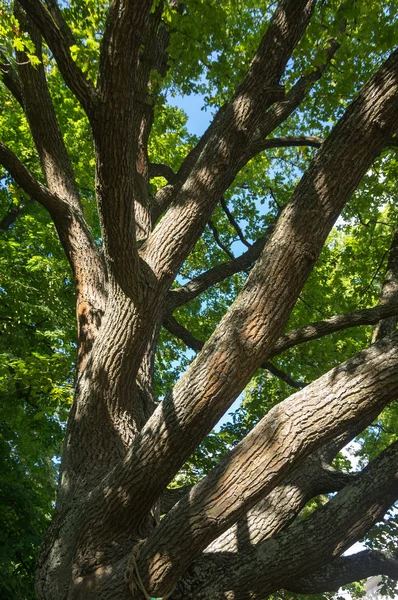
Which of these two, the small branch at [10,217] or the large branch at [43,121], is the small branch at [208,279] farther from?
the small branch at [10,217]

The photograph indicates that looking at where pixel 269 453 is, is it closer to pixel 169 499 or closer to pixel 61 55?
pixel 169 499

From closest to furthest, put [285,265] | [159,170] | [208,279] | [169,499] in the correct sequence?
[285,265]
[169,499]
[208,279]
[159,170]

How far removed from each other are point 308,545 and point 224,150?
2.98 meters

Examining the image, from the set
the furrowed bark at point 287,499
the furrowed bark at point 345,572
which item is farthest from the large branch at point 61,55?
the furrowed bark at point 345,572

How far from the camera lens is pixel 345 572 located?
155 inches

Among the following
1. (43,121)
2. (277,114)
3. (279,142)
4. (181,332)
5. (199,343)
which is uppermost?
(43,121)

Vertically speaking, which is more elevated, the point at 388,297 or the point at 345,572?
the point at 388,297

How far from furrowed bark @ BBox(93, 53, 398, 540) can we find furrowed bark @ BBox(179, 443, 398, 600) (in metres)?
1.03

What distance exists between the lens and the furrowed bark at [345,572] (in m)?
3.87

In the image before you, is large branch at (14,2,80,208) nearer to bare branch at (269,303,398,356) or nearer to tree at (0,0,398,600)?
tree at (0,0,398,600)

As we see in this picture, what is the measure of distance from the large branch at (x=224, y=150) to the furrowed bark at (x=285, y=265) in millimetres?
1100

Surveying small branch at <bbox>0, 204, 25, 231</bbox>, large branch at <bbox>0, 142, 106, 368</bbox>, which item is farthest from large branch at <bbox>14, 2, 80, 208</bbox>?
small branch at <bbox>0, 204, 25, 231</bbox>

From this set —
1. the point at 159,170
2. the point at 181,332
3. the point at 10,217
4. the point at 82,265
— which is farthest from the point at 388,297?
the point at 10,217

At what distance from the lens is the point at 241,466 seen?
2.68 metres
